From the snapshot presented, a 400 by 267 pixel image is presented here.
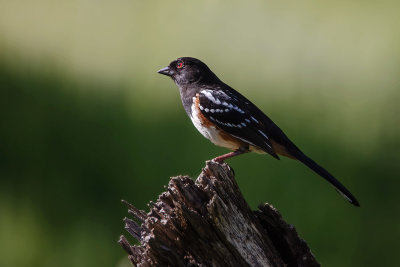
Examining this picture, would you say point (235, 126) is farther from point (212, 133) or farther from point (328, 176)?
point (328, 176)

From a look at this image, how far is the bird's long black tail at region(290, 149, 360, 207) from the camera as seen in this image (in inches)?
152

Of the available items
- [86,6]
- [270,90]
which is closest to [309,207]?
[270,90]

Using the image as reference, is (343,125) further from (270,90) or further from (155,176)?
(155,176)

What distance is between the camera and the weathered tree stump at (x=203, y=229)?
9.04ft

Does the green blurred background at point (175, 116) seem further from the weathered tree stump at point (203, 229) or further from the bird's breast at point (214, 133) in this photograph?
the weathered tree stump at point (203, 229)

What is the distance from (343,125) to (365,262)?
4.02 feet

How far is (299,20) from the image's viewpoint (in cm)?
633

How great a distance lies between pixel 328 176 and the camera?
4023 millimetres

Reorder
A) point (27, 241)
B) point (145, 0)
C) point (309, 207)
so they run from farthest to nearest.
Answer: point (145, 0), point (27, 241), point (309, 207)

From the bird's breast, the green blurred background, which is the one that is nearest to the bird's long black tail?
the bird's breast

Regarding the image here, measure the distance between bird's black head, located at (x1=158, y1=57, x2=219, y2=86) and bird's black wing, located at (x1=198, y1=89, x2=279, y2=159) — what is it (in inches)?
13.8

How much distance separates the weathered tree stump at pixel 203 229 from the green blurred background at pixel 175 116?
100 inches

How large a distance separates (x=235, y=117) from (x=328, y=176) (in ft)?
2.46

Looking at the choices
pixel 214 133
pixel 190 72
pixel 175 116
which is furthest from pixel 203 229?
pixel 175 116
